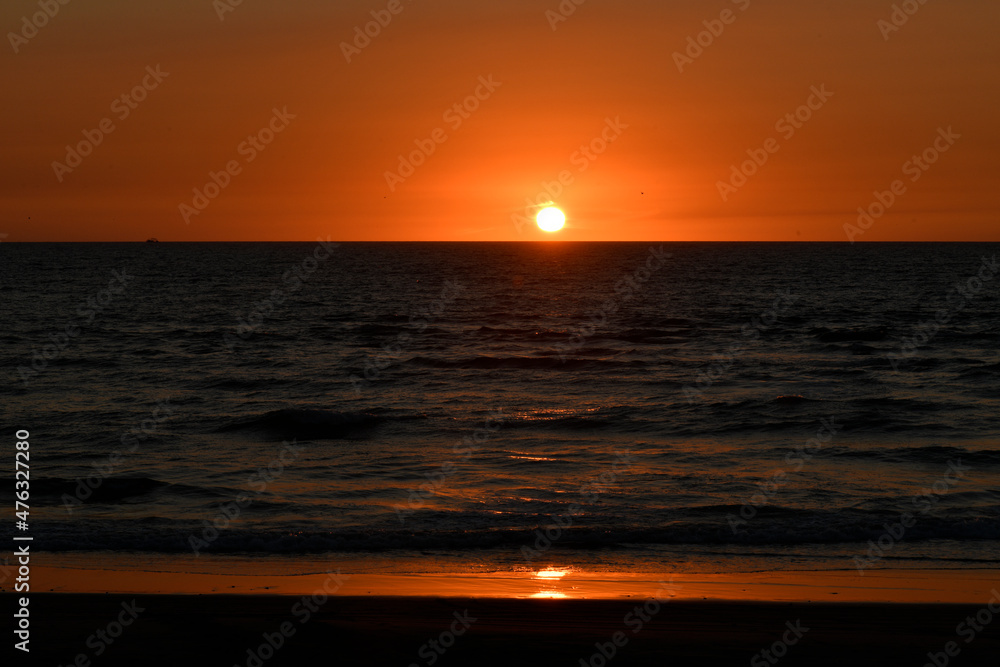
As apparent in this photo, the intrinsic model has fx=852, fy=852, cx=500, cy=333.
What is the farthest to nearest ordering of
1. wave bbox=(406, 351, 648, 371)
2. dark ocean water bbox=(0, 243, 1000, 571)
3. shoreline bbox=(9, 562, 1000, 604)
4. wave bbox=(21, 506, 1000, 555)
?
wave bbox=(406, 351, 648, 371) < dark ocean water bbox=(0, 243, 1000, 571) < wave bbox=(21, 506, 1000, 555) < shoreline bbox=(9, 562, 1000, 604)

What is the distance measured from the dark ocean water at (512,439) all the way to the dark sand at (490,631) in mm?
1949

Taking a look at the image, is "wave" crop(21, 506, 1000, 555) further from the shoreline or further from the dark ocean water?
the shoreline

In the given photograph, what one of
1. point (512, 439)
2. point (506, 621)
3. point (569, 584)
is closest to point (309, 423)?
point (512, 439)

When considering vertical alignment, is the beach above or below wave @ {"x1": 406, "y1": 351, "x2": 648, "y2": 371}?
below

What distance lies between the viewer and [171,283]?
7819cm

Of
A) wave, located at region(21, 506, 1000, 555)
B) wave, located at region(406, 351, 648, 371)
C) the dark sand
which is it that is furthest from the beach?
wave, located at region(406, 351, 648, 371)

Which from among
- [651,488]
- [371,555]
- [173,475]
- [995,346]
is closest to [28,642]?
[371,555]

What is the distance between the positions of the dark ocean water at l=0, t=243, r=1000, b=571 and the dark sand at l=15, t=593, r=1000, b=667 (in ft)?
6.39

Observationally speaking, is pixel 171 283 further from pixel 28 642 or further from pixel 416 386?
pixel 28 642

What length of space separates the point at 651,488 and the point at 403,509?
12.8 feet

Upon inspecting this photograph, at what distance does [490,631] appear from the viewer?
24.0 ft

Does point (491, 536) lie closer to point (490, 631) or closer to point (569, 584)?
point (569, 584)

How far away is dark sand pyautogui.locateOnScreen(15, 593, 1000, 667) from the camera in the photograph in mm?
6809

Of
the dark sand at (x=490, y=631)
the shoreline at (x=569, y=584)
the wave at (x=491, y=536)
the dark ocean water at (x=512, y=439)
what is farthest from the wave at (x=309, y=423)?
the dark sand at (x=490, y=631)
